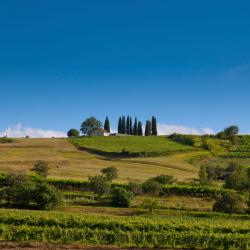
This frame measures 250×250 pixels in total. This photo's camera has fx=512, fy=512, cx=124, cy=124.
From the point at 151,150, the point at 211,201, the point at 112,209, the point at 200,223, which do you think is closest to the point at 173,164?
the point at 151,150

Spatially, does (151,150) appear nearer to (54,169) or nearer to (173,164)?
(173,164)

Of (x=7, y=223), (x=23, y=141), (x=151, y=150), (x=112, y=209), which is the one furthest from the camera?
(x=23, y=141)

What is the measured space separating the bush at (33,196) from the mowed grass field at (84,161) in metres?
26.6

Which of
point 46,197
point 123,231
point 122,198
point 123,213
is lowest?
point 123,231

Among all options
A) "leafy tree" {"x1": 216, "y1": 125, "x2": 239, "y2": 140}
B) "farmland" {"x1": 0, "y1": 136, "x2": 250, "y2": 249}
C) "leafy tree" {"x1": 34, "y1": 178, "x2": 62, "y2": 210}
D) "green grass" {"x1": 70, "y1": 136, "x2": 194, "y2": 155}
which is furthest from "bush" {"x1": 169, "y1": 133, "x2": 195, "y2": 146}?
"leafy tree" {"x1": 34, "y1": 178, "x2": 62, "y2": 210}

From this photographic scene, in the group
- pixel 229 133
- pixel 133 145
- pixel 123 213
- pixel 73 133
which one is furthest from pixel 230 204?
pixel 73 133

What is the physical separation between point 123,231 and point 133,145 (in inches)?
3871

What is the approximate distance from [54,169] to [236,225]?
57461mm

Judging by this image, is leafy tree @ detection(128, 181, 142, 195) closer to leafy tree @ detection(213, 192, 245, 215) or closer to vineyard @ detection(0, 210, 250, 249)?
leafy tree @ detection(213, 192, 245, 215)

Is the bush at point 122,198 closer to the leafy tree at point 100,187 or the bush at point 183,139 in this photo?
the leafy tree at point 100,187

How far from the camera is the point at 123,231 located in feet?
135

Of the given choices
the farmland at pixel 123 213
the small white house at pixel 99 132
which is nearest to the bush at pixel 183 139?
the farmland at pixel 123 213

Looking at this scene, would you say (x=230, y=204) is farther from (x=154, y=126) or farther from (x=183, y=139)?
(x=154, y=126)

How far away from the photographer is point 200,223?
45.4 m
